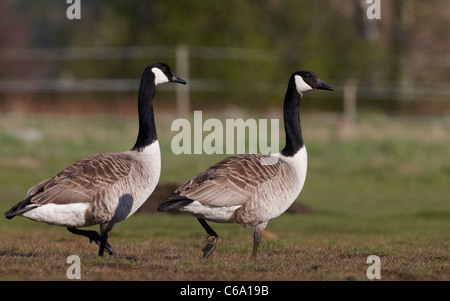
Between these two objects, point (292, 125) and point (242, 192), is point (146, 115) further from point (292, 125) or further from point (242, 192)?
point (242, 192)

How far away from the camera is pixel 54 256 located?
10484mm

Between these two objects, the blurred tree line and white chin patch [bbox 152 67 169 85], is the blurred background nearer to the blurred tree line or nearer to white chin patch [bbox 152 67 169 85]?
the blurred tree line

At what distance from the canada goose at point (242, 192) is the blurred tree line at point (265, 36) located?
87.2 ft

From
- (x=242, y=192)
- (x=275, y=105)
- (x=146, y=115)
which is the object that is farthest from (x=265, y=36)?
(x=242, y=192)

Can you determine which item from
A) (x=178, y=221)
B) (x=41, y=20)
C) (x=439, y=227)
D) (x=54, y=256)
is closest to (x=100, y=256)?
(x=54, y=256)

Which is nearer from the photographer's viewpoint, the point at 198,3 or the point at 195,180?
the point at 195,180

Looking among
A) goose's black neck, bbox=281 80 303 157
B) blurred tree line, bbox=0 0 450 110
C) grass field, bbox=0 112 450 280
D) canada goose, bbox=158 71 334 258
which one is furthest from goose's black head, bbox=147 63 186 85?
blurred tree line, bbox=0 0 450 110

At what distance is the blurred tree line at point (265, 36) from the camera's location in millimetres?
39281

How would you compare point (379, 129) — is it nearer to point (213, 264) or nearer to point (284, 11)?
point (284, 11)

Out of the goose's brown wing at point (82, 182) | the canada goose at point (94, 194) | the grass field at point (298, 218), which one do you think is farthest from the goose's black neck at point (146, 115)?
the grass field at point (298, 218)

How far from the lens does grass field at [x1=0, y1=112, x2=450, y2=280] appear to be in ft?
30.6

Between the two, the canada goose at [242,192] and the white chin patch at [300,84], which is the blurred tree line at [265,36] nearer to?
the white chin patch at [300,84]

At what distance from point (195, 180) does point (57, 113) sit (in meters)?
28.8

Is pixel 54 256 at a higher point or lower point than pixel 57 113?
lower
